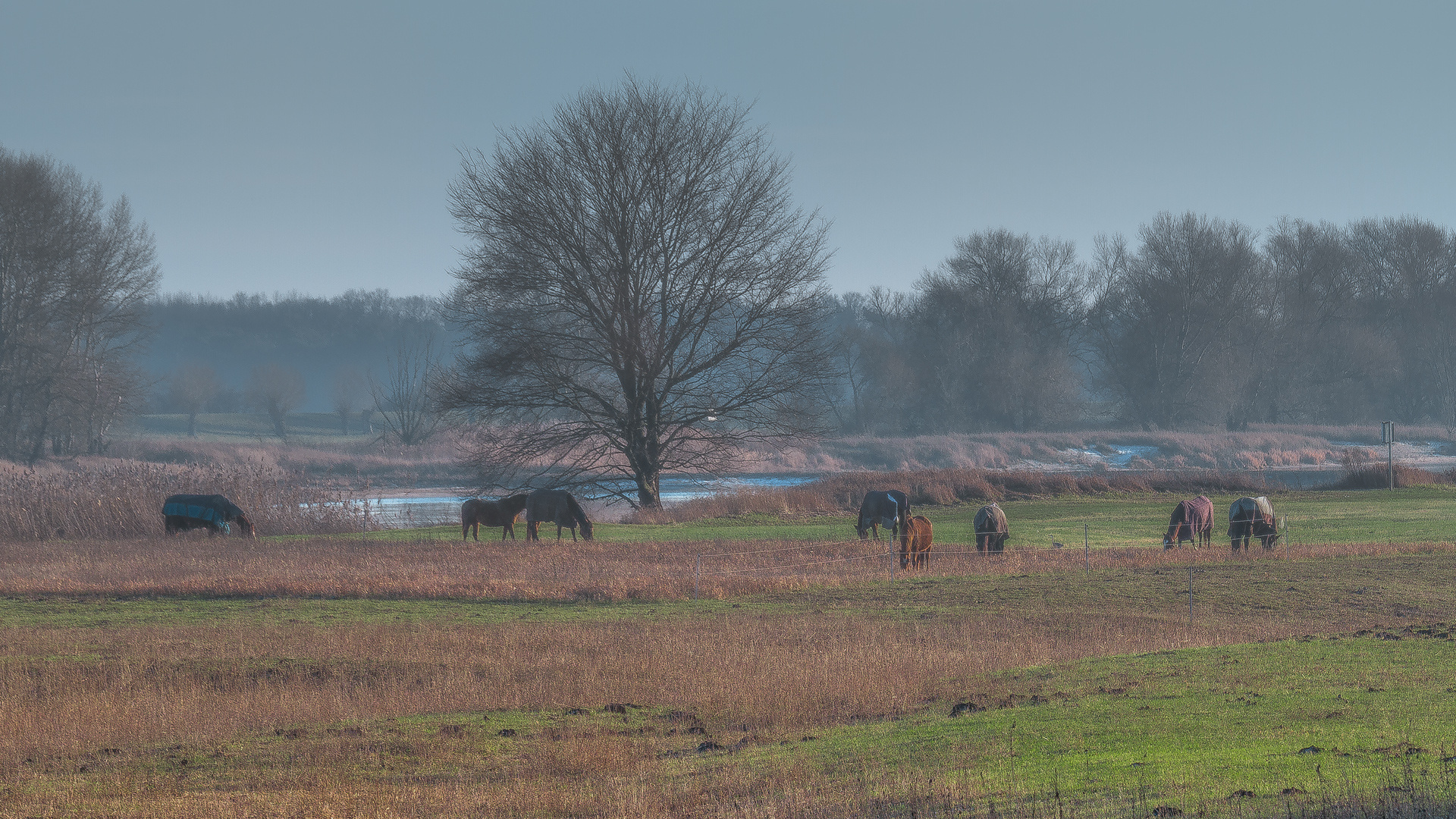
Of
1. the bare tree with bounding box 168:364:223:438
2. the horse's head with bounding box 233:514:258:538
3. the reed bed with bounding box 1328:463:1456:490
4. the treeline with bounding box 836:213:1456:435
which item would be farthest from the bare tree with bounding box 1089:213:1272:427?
the bare tree with bounding box 168:364:223:438

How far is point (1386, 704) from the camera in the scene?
32.0 ft

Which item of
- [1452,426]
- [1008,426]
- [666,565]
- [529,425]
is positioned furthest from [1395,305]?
[666,565]

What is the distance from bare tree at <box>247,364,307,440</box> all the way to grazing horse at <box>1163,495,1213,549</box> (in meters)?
96.5

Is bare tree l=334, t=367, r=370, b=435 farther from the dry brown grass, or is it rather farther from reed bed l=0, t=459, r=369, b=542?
the dry brown grass

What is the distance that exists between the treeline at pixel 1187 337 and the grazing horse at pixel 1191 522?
57406 mm

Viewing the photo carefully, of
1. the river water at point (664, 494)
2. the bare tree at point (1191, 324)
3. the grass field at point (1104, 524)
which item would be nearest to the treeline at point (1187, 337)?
the bare tree at point (1191, 324)

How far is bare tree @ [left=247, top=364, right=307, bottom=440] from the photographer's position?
371ft

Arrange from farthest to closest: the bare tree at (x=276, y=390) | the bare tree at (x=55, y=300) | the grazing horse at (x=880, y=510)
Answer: the bare tree at (x=276, y=390) < the bare tree at (x=55, y=300) < the grazing horse at (x=880, y=510)

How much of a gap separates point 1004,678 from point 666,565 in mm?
11731

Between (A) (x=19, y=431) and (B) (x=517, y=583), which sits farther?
(A) (x=19, y=431)

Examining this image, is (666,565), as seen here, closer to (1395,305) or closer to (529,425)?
(529,425)

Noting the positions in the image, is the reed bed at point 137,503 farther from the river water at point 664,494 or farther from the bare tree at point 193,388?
the bare tree at point 193,388

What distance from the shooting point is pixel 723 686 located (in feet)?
41.9

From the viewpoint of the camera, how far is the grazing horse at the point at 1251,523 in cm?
2722
